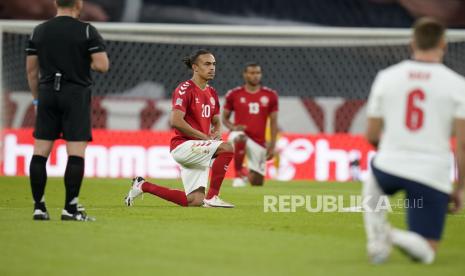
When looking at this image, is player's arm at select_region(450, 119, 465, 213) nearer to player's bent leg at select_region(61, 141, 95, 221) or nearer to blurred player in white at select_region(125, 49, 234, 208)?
player's bent leg at select_region(61, 141, 95, 221)

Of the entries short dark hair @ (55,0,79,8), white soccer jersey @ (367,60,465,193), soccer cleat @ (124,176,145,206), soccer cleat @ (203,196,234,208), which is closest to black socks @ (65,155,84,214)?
short dark hair @ (55,0,79,8)

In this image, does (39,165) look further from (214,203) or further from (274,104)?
(274,104)

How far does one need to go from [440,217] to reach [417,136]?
512mm

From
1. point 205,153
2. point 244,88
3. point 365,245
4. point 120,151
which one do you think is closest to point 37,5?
point 120,151

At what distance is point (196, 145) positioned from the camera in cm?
1128

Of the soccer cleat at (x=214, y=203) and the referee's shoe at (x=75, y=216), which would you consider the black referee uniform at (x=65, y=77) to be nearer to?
the referee's shoe at (x=75, y=216)

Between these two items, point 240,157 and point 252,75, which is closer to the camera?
point 252,75

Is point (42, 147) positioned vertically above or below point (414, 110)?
below

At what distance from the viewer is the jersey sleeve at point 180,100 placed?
36.9 feet

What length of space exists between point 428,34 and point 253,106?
1138 cm

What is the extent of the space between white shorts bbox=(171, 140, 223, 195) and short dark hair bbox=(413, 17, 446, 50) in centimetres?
498

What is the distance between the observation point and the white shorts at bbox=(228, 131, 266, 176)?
1778cm

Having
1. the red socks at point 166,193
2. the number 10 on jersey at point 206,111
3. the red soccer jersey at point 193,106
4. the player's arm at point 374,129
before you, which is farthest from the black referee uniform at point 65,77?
the player's arm at point 374,129

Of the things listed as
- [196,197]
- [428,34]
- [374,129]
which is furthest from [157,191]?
[428,34]
